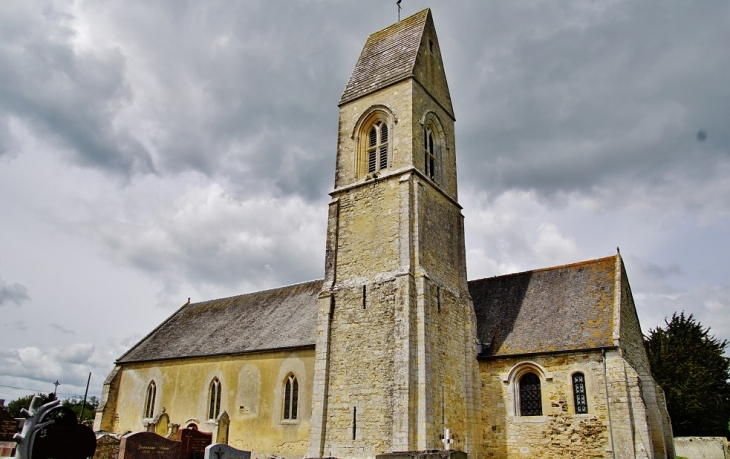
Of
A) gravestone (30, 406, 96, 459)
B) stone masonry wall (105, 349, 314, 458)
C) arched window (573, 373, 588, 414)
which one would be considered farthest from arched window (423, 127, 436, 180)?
gravestone (30, 406, 96, 459)

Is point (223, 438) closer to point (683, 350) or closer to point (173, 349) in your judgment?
point (173, 349)

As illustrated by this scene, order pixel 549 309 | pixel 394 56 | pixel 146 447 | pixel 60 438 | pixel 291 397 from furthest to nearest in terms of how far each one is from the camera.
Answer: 1. pixel 394 56
2. pixel 291 397
3. pixel 549 309
4. pixel 146 447
5. pixel 60 438

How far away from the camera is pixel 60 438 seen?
34.9 ft

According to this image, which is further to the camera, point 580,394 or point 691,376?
point 691,376

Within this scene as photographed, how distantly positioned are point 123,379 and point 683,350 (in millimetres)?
31066

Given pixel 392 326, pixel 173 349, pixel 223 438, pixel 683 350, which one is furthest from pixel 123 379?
pixel 683 350

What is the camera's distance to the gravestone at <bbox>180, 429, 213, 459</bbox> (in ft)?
59.1

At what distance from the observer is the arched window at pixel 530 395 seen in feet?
65.1

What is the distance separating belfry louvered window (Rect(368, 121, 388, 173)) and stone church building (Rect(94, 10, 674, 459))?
65 millimetres

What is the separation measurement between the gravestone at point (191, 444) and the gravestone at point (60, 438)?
7325 millimetres

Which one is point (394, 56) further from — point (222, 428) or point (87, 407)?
point (87, 407)

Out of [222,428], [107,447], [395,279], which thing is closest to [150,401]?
[222,428]

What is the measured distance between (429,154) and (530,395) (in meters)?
10.5

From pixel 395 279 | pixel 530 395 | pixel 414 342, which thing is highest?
pixel 395 279
